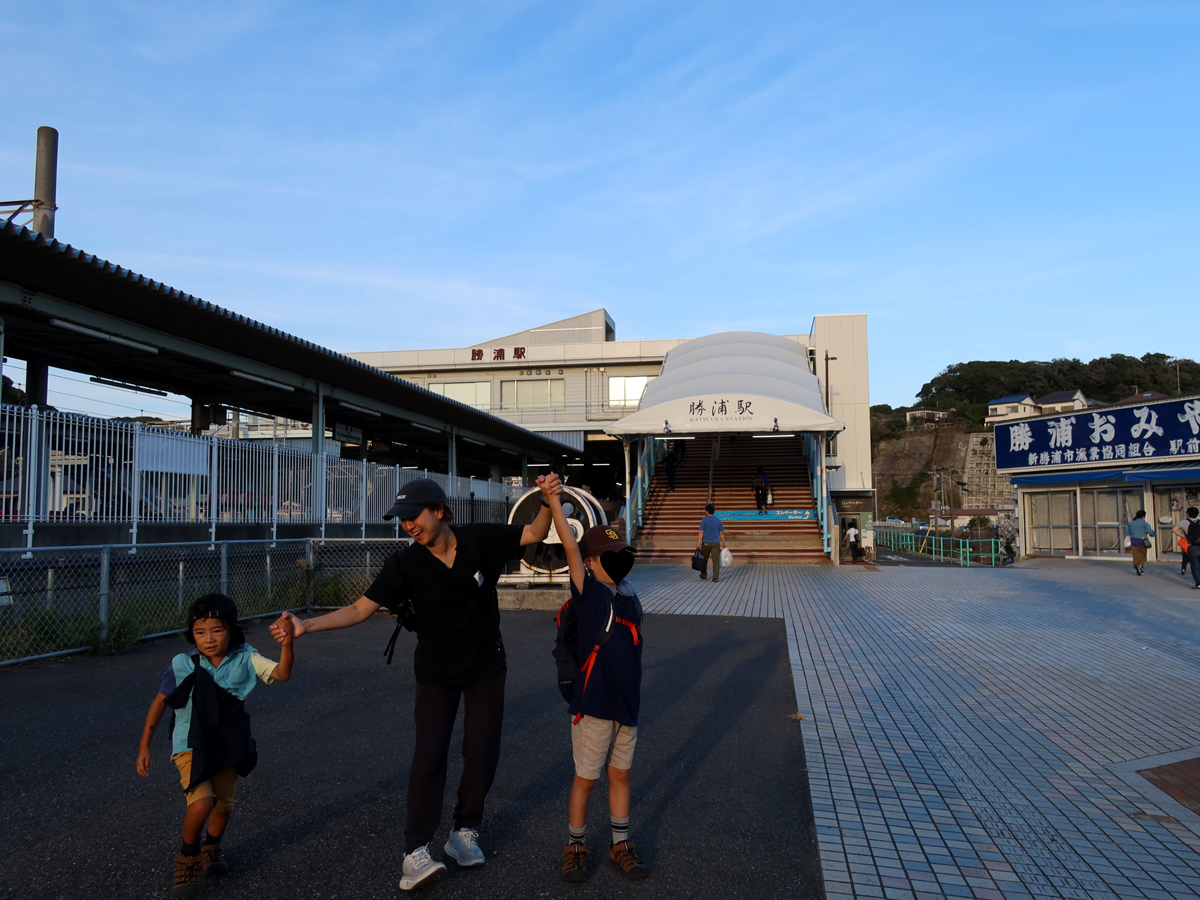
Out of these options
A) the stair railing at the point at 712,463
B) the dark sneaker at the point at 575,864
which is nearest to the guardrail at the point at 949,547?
the stair railing at the point at 712,463

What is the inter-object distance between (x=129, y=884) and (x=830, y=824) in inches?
126

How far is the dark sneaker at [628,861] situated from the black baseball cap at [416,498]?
1.68 meters

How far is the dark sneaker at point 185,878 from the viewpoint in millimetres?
3086

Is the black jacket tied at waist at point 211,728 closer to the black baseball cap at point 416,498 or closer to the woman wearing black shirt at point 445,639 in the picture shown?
the woman wearing black shirt at point 445,639

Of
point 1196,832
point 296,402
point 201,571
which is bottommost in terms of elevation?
point 1196,832

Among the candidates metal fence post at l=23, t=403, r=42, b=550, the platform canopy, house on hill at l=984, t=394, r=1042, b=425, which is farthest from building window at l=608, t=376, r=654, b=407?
house on hill at l=984, t=394, r=1042, b=425

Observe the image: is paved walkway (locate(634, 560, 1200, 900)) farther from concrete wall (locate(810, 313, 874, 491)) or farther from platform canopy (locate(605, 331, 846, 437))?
concrete wall (locate(810, 313, 874, 491))

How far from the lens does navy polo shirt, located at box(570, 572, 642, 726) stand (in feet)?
11.1

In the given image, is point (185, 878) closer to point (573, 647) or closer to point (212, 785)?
point (212, 785)

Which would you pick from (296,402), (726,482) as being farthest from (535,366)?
(296,402)

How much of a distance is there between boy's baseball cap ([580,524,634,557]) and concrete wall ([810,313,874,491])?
1139 inches

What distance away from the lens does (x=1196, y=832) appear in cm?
394

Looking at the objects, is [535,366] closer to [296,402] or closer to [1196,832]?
[296,402]

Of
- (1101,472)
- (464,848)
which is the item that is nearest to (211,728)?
(464,848)
